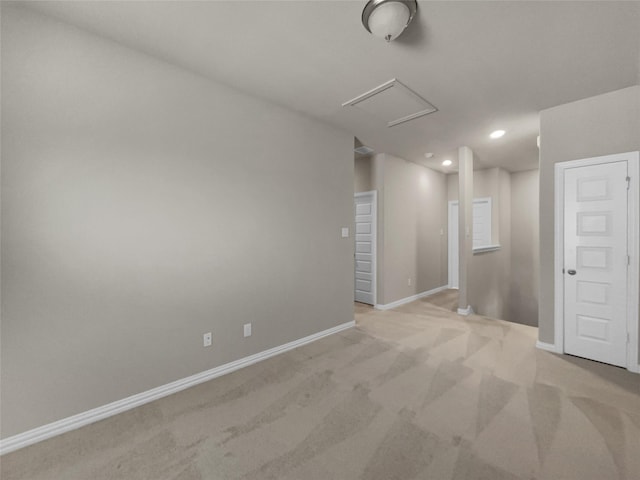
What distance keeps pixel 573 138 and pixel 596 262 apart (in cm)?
131

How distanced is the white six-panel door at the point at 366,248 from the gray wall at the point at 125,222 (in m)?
2.08

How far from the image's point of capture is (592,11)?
69.5 inches

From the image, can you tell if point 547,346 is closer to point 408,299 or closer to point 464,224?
point 464,224

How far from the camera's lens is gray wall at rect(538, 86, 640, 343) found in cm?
268

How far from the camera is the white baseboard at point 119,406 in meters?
1.72

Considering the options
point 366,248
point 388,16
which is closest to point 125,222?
point 388,16

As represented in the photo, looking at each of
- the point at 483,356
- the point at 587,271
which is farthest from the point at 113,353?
the point at 587,271

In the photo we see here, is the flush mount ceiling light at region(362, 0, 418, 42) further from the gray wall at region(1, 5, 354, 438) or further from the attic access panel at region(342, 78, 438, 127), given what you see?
the gray wall at region(1, 5, 354, 438)

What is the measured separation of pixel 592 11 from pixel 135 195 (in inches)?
131

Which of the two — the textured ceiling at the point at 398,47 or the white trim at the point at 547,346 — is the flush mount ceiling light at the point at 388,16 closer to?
the textured ceiling at the point at 398,47

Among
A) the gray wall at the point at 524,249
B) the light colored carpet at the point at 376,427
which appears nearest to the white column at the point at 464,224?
the light colored carpet at the point at 376,427

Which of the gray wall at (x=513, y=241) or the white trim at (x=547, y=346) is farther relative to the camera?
the gray wall at (x=513, y=241)

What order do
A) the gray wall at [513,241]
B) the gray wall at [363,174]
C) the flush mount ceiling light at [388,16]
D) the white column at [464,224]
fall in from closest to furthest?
1. the flush mount ceiling light at [388,16]
2. the white column at [464,224]
3. the gray wall at [363,174]
4. the gray wall at [513,241]

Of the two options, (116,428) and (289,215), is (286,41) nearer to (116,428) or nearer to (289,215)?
(289,215)
